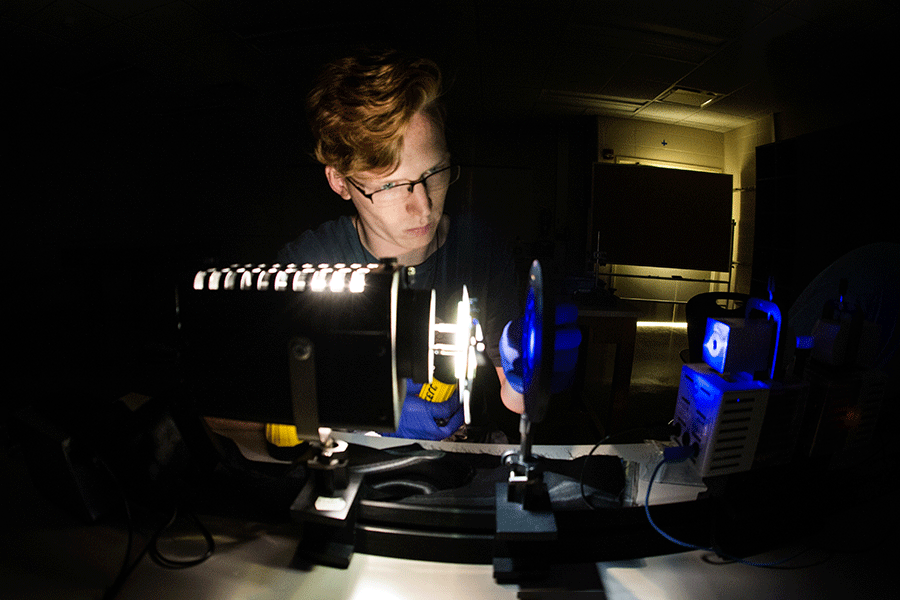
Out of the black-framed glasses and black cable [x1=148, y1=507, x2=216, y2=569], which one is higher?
the black-framed glasses

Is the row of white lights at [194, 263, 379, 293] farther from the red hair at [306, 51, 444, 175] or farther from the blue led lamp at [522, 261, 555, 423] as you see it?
the red hair at [306, 51, 444, 175]

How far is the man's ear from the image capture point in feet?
3.98

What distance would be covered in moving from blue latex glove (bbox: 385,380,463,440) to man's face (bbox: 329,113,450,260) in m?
0.54

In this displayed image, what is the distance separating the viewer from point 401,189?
1.17 m

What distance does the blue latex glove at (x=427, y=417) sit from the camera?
1313 millimetres

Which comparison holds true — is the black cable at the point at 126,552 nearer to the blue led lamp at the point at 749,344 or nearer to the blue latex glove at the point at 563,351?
the blue latex glove at the point at 563,351

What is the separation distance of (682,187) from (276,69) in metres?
1.85

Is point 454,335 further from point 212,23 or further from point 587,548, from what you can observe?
point 212,23

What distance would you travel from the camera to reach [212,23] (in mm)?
1246

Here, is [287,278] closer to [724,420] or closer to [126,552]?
[126,552]

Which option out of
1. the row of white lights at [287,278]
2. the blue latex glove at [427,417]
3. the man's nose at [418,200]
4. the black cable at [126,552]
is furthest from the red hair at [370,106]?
the black cable at [126,552]

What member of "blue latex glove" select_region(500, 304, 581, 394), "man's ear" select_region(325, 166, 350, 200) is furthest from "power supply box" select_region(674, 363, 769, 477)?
"man's ear" select_region(325, 166, 350, 200)

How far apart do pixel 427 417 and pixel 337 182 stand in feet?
3.09

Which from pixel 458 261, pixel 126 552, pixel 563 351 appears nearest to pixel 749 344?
pixel 563 351
